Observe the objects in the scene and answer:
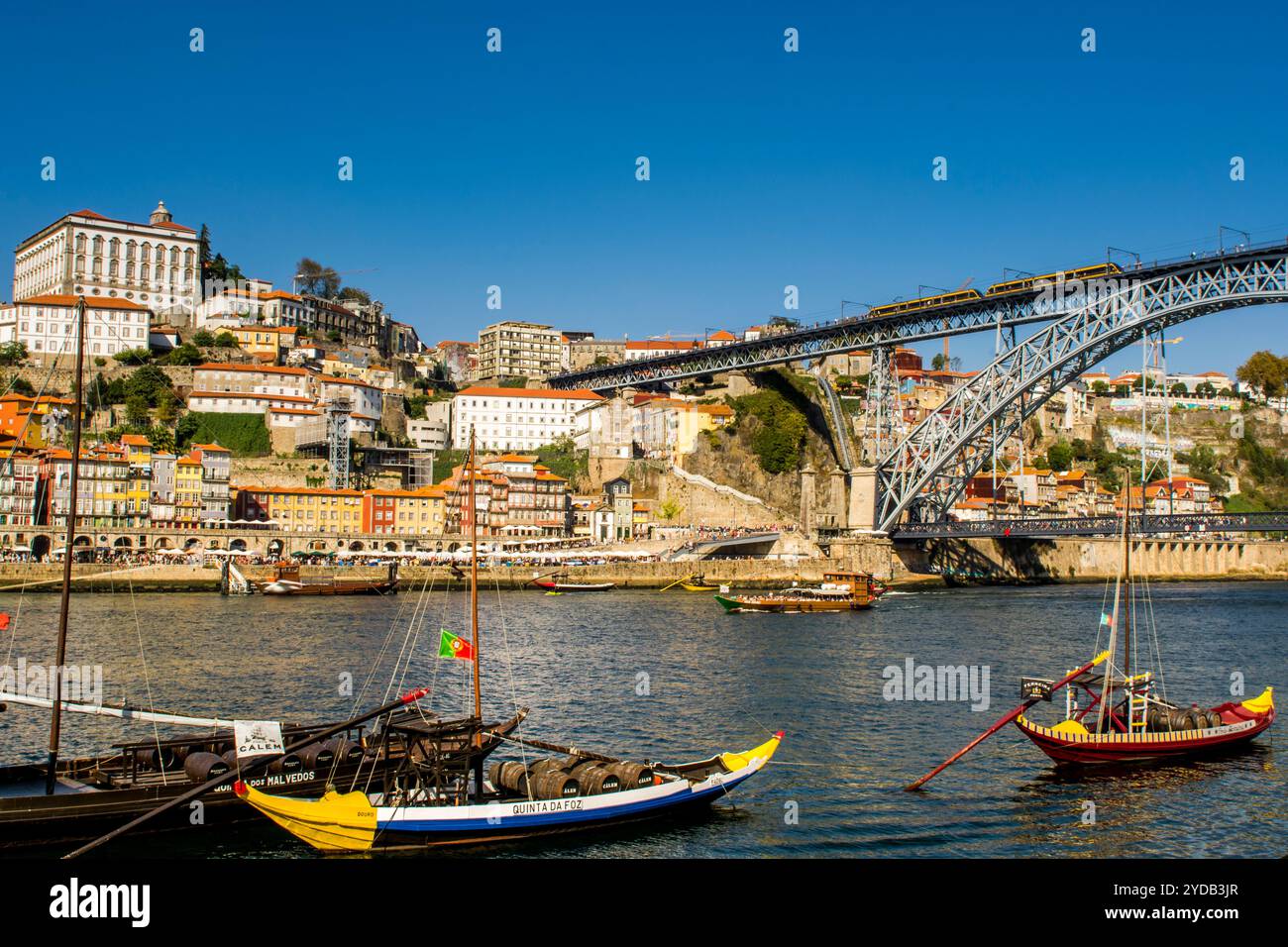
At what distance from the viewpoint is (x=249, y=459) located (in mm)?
69125

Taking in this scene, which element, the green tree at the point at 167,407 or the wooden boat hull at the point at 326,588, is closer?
the wooden boat hull at the point at 326,588

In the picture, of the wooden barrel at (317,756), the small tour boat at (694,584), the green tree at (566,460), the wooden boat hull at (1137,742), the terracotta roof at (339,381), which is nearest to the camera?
the wooden barrel at (317,756)

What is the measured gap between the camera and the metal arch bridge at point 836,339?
55500 millimetres

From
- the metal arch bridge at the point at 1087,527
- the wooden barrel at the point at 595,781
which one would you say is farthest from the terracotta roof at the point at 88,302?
the wooden barrel at the point at 595,781

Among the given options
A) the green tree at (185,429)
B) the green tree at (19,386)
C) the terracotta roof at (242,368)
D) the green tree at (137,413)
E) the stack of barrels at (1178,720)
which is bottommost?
the stack of barrels at (1178,720)

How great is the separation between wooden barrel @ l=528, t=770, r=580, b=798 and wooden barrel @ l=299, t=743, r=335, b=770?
265cm

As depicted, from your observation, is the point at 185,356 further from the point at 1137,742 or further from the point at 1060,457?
the point at 1137,742

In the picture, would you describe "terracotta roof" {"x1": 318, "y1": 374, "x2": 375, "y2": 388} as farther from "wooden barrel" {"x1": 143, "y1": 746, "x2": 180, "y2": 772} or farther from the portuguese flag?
the portuguese flag

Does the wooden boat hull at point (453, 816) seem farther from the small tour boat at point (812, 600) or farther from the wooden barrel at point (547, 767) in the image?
the small tour boat at point (812, 600)

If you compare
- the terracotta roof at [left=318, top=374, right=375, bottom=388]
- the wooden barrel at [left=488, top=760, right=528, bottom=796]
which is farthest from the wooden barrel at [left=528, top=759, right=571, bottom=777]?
the terracotta roof at [left=318, top=374, right=375, bottom=388]

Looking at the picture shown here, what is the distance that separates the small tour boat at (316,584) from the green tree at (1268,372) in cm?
9288

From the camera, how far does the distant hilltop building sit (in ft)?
279

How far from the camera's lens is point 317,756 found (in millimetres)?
14297
